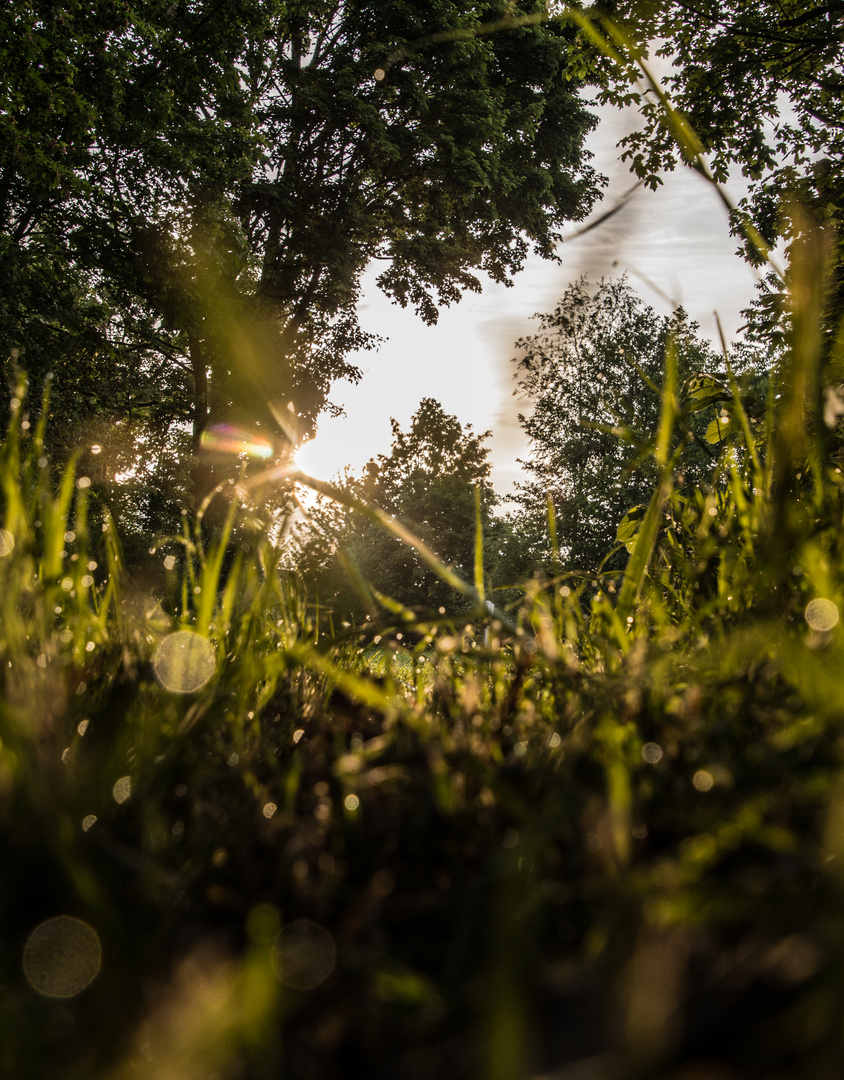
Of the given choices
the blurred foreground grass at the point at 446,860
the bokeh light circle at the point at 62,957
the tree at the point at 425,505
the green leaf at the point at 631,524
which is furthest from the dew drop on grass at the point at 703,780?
the tree at the point at 425,505

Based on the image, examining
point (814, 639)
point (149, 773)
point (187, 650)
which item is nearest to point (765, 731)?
point (814, 639)

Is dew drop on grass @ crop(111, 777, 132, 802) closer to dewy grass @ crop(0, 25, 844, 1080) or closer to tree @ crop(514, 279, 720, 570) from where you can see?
dewy grass @ crop(0, 25, 844, 1080)

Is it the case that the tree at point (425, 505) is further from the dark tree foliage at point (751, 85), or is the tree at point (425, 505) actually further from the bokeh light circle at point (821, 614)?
the bokeh light circle at point (821, 614)

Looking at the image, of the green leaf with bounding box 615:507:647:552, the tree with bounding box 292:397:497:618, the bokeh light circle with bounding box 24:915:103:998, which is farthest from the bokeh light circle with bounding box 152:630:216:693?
the tree with bounding box 292:397:497:618

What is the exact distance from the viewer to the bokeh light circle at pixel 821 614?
2.47ft

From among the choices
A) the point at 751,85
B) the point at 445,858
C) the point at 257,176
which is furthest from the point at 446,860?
the point at 257,176

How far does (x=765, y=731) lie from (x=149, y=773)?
26.5 inches

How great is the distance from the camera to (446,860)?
56cm

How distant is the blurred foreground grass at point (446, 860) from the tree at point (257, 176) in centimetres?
1350

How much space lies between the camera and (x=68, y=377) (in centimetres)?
1744

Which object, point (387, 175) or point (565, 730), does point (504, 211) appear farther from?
point (565, 730)

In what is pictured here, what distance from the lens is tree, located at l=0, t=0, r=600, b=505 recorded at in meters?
14.5

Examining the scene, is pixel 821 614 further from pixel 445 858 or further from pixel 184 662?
pixel 184 662

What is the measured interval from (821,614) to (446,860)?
22.7 inches
